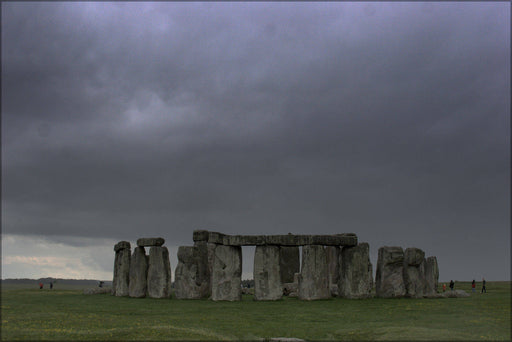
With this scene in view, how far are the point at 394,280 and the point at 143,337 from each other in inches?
610

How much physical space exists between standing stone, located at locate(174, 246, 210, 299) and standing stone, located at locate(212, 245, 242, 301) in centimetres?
154

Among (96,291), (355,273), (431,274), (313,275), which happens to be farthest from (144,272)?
(431,274)

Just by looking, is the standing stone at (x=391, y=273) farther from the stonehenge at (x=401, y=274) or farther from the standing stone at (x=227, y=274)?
the standing stone at (x=227, y=274)

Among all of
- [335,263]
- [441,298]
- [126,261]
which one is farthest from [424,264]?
[126,261]

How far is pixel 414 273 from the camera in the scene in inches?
1001

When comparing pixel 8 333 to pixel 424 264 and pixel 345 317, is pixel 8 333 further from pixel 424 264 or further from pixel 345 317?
pixel 424 264

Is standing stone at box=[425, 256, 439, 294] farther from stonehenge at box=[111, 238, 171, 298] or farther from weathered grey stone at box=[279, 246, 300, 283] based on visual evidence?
stonehenge at box=[111, 238, 171, 298]

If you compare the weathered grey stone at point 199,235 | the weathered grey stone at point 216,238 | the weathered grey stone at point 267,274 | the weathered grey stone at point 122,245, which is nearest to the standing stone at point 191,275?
the weathered grey stone at point 199,235

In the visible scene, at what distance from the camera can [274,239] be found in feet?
80.7

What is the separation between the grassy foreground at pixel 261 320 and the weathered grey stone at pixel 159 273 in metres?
3.23

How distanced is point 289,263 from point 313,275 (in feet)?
33.6

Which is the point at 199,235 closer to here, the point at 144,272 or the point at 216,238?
the point at 216,238

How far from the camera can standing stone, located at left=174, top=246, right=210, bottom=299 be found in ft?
85.5

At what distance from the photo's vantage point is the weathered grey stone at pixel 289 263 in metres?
34.0
